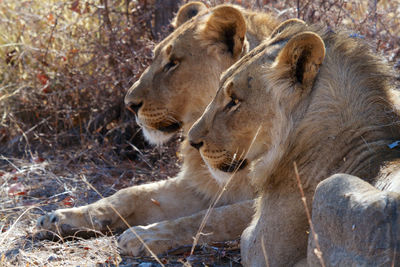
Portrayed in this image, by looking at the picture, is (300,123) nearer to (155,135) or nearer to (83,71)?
(155,135)

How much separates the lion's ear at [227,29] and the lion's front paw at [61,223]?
1683 mm

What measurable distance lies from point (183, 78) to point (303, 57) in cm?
166

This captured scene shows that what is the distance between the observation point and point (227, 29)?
15.9 feet

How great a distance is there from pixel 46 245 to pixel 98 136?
255 centimetres

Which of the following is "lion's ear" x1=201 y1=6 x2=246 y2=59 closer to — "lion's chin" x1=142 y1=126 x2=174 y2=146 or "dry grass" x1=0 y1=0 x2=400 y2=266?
"lion's chin" x1=142 y1=126 x2=174 y2=146

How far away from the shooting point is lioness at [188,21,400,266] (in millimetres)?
3520

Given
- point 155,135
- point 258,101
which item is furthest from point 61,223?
point 258,101

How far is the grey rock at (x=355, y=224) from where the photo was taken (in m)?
2.65

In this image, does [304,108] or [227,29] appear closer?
[304,108]

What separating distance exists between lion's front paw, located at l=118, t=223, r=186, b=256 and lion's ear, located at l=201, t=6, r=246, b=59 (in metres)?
1.42

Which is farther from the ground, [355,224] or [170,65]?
[355,224]

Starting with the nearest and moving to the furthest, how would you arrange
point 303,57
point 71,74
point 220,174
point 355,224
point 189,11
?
point 355,224
point 303,57
point 220,174
point 189,11
point 71,74

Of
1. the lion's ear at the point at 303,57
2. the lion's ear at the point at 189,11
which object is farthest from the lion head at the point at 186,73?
the lion's ear at the point at 303,57

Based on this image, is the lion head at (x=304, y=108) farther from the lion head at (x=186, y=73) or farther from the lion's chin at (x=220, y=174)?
the lion head at (x=186, y=73)
